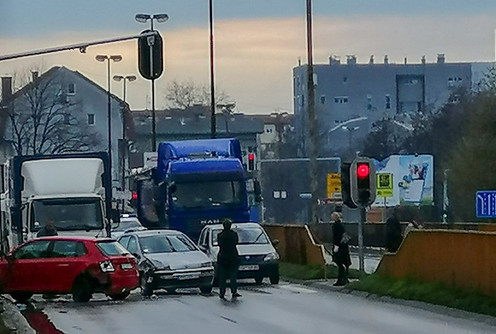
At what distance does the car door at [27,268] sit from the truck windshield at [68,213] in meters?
6.20

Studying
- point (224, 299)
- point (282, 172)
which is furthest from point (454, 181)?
point (224, 299)

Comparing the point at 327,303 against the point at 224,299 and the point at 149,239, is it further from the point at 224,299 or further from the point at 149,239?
the point at 149,239

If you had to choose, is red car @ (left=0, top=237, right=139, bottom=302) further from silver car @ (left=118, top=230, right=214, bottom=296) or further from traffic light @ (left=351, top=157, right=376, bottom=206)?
traffic light @ (left=351, top=157, right=376, bottom=206)

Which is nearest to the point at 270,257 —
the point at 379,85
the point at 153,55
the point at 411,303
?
the point at 153,55

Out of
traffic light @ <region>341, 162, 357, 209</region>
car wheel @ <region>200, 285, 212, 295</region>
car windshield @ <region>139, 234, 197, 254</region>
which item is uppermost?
traffic light @ <region>341, 162, 357, 209</region>

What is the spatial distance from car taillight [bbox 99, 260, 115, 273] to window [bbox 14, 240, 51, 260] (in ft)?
5.20

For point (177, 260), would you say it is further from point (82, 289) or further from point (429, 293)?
point (429, 293)

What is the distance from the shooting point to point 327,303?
89.4 ft

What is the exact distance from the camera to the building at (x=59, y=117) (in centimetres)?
9275

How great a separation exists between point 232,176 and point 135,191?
11.7 meters

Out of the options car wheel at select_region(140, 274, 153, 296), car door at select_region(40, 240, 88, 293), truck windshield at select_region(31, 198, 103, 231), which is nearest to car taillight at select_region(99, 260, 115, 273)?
car door at select_region(40, 240, 88, 293)

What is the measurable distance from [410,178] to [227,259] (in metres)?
42.8

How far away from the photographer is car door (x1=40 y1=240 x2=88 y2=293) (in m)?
29.4

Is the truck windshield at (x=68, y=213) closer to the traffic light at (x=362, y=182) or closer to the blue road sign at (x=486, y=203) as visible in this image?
the traffic light at (x=362, y=182)
